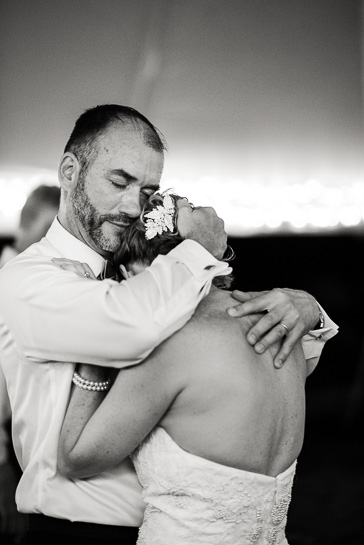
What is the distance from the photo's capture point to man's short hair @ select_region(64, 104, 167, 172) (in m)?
2.08

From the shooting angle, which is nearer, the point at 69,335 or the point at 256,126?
the point at 69,335

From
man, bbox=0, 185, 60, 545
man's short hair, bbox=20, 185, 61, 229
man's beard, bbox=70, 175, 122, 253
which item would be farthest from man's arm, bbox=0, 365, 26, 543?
man's short hair, bbox=20, 185, 61, 229

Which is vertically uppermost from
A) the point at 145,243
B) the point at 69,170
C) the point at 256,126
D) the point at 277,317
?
the point at 256,126

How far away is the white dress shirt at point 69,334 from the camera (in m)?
1.45

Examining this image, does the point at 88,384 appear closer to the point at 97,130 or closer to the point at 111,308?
the point at 111,308

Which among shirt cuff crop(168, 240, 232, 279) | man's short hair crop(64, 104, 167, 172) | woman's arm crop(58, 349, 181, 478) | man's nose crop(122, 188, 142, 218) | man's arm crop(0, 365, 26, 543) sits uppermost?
man's short hair crop(64, 104, 167, 172)

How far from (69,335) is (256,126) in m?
4.19

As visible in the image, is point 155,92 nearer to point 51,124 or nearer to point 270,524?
point 51,124

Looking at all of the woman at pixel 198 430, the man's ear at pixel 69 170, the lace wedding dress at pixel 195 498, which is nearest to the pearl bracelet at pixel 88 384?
the woman at pixel 198 430

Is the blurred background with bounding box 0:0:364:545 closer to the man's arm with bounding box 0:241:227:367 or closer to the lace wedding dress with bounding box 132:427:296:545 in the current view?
the lace wedding dress with bounding box 132:427:296:545

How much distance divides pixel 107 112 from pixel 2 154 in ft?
9.61

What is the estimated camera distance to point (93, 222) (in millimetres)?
2016

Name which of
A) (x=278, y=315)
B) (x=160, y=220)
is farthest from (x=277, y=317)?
(x=160, y=220)

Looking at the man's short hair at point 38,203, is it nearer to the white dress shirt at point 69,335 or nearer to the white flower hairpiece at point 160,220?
the white dress shirt at point 69,335
